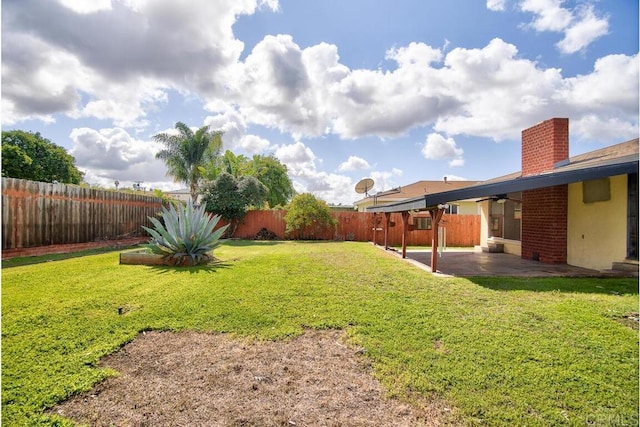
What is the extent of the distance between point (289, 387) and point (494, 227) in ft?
38.3

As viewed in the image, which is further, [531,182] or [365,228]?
[365,228]

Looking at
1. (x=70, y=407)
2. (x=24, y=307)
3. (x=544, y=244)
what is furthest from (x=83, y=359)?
(x=544, y=244)

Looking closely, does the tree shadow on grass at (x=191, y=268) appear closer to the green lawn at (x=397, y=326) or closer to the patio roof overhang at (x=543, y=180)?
the green lawn at (x=397, y=326)

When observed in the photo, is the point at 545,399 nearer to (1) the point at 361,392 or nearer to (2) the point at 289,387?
(1) the point at 361,392

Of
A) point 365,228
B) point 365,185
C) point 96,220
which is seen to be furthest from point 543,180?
point 365,185

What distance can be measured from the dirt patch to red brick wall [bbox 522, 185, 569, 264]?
8231mm

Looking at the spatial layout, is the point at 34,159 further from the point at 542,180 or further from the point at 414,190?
the point at 542,180

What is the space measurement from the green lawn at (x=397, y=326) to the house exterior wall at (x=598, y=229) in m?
1.28

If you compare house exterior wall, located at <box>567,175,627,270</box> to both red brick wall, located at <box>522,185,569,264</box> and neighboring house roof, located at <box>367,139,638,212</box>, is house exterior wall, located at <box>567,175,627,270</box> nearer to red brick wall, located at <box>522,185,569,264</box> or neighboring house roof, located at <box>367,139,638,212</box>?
red brick wall, located at <box>522,185,569,264</box>

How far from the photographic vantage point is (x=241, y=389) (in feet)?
8.06

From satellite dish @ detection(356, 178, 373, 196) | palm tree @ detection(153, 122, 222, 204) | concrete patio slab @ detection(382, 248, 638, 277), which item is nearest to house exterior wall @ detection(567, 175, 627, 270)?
concrete patio slab @ detection(382, 248, 638, 277)

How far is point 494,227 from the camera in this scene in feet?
38.4

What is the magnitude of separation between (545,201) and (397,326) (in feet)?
25.4

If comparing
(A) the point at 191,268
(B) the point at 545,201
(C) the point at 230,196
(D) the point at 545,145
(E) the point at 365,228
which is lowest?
(A) the point at 191,268
